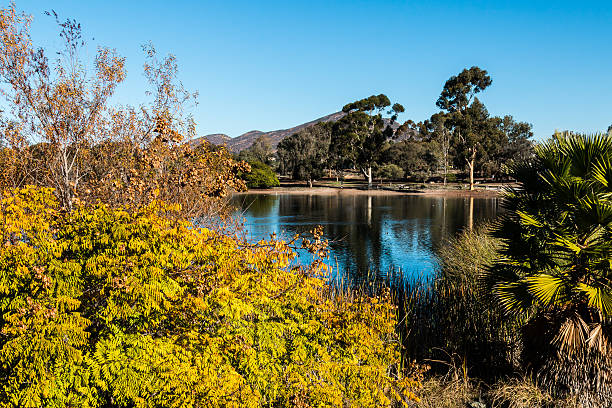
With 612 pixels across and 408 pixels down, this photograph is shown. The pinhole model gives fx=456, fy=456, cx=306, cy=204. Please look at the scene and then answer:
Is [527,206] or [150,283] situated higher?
[527,206]

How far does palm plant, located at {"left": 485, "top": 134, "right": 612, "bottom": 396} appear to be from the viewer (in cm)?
657

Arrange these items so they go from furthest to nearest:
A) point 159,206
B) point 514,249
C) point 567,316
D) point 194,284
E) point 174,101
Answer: point 174,101 → point 514,249 → point 567,316 → point 159,206 → point 194,284

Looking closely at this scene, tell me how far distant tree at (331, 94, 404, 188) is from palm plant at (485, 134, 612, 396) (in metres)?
78.5

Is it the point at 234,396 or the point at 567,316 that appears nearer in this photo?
the point at 234,396

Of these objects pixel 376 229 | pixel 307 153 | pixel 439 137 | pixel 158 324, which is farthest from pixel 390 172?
pixel 158 324

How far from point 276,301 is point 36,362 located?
258cm

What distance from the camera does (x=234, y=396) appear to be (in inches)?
172

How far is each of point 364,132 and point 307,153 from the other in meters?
20.9

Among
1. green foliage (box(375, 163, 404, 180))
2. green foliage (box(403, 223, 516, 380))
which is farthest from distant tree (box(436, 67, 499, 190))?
green foliage (box(403, 223, 516, 380))

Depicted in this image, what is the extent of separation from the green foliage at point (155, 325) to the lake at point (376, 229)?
7.09 m

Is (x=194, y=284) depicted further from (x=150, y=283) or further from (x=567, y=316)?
(x=567, y=316)

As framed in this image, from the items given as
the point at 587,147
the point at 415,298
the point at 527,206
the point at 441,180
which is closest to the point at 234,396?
the point at 527,206

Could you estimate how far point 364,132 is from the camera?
8775 centimetres

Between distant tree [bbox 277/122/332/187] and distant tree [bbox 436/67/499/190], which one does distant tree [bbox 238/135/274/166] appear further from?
distant tree [bbox 436/67/499/190]
